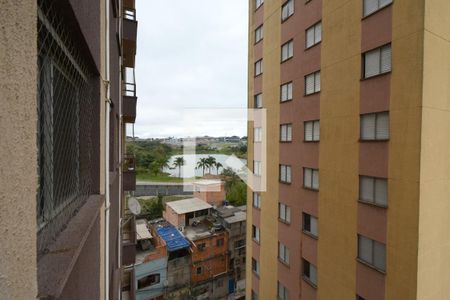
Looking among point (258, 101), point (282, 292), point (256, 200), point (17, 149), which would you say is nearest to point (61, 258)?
point (17, 149)

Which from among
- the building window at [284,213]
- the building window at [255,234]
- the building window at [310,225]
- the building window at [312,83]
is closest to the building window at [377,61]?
the building window at [312,83]

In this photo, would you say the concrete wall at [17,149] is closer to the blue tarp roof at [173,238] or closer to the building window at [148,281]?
the building window at [148,281]

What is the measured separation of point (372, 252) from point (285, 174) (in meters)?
4.49

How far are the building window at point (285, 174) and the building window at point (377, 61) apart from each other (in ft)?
15.4

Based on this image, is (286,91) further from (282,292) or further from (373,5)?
(282,292)

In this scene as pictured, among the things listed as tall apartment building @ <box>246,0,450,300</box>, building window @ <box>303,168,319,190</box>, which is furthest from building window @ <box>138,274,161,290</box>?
building window @ <box>303,168,319,190</box>

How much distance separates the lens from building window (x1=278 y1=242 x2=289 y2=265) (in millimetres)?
10994

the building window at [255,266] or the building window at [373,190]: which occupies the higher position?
the building window at [373,190]

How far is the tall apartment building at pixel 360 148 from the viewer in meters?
6.04

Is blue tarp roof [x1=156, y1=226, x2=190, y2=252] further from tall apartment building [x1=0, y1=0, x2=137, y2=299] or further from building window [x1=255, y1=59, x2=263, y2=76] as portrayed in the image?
tall apartment building [x1=0, y1=0, x2=137, y2=299]

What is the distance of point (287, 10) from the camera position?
1091 centimetres

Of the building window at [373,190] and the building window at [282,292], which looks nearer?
the building window at [373,190]

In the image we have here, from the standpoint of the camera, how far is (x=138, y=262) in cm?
1595

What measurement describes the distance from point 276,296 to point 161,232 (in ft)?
33.6
